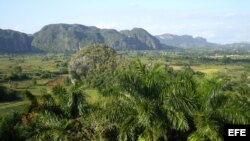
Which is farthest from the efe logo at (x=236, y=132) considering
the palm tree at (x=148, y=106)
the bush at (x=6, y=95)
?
the bush at (x=6, y=95)

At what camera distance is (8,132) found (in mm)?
25078

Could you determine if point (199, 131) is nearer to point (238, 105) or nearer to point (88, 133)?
point (238, 105)

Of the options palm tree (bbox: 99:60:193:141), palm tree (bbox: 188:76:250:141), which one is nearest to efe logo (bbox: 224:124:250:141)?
palm tree (bbox: 188:76:250:141)

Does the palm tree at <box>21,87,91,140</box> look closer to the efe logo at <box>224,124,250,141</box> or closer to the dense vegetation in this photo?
the dense vegetation

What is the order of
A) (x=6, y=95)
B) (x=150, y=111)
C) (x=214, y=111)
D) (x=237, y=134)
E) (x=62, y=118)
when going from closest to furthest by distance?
(x=237, y=134)
(x=150, y=111)
(x=214, y=111)
(x=62, y=118)
(x=6, y=95)

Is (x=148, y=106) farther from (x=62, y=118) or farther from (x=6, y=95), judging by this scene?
(x=6, y=95)

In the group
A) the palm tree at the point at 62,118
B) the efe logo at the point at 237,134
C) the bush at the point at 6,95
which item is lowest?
the bush at the point at 6,95

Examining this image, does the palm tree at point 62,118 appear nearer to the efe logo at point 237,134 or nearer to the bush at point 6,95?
the efe logo at point 237,134

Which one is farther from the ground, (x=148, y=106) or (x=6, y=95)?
(x=148, y=106)

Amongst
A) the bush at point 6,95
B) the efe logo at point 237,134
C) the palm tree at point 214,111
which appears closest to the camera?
the efe logo at point 237,134

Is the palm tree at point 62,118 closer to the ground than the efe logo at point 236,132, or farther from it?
closer to the ground

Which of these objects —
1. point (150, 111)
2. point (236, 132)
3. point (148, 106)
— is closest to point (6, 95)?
point (148, 106)

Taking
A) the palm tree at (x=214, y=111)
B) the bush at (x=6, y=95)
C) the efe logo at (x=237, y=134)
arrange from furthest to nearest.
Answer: the bush at (x=6, y=95)
the palm tree at (x=214, y=111)
the efe logo at (x=237, y=134)

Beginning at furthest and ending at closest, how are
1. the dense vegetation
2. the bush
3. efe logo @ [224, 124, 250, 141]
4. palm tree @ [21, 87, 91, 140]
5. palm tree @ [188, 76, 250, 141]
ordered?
the bush
palm tree @ [21, 87, 91, 140]
the dense vegetation
palm tree @ [188, 76, 250, 141]
efe logo @ [224, 124, 250, 141]
